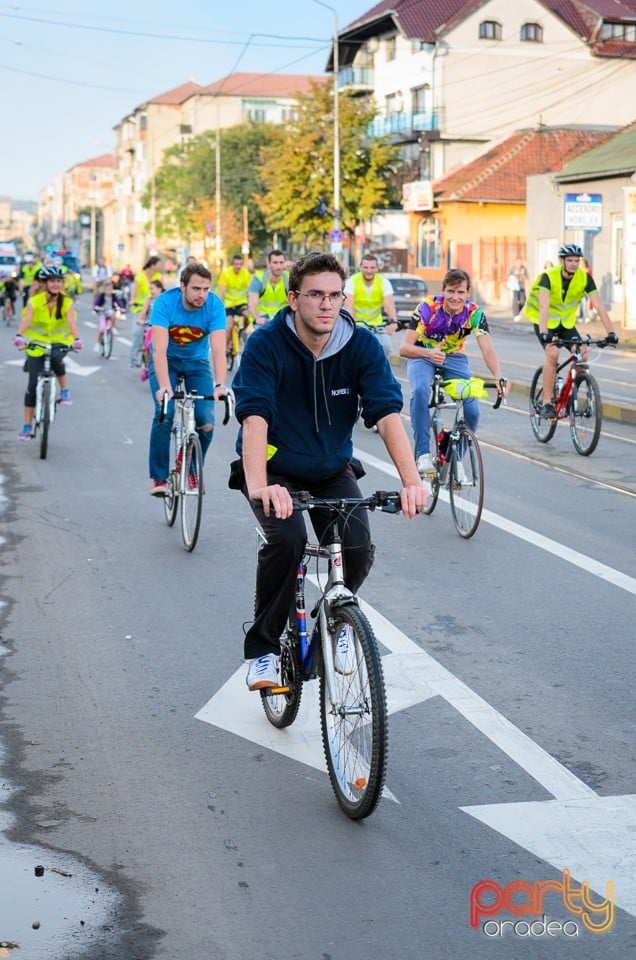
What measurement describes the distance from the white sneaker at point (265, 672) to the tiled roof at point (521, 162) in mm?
51176

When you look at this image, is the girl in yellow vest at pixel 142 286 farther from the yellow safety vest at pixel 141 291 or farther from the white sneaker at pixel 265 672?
the white sneaker at pixel 265 672

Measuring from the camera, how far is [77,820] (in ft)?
15.2

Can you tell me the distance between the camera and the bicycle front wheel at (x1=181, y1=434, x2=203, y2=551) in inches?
360

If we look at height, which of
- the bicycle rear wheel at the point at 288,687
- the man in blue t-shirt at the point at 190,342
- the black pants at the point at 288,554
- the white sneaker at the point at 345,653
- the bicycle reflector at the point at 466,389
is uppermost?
the man in blue t-shirt at the point at 190,342

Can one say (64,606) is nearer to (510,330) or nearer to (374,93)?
(510,330)

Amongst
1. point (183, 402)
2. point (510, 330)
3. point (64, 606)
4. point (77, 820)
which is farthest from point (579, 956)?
point (510, 330)

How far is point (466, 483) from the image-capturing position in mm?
9789

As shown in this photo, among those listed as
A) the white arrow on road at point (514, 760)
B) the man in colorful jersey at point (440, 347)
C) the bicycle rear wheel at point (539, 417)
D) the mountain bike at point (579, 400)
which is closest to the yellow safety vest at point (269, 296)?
the bicycle rear wheel at point (539, 417)

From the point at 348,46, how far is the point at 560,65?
42.4 ft

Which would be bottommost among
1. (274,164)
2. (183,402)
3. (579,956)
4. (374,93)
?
(579,956)

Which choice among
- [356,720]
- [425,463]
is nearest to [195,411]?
[425,463]

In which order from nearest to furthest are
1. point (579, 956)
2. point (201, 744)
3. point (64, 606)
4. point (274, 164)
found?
1. point (579, 956)
2. point (201, 744)
3. point (64, 606)
4. point (274, 164)

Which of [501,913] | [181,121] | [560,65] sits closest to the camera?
[501,913]

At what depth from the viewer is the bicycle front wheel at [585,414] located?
43.5 ft
